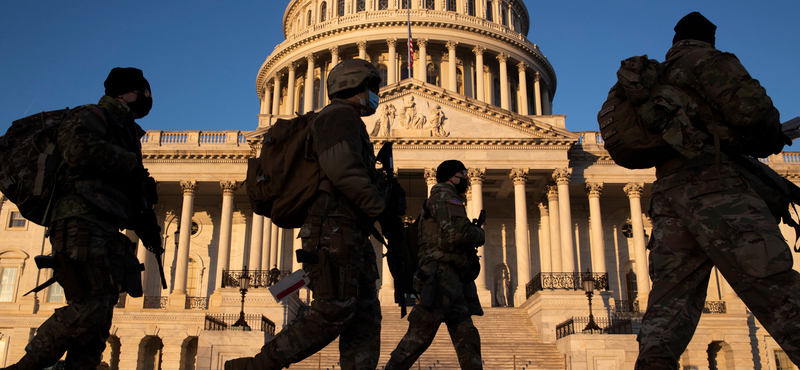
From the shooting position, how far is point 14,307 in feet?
120

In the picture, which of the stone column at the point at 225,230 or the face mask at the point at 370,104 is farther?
the stone column at the point at 225,230

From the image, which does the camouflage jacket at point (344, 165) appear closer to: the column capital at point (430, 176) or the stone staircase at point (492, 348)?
the stone staircase at point (492, 348)

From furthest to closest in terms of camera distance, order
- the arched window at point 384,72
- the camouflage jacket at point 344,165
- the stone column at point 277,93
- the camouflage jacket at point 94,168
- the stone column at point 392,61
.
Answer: the stone column at point 277,93 → the arched window at point 384,72 → the stone column at point 392,61 → the camouflage jacket at point 94,168 → the camouflage jacket at point 344,165

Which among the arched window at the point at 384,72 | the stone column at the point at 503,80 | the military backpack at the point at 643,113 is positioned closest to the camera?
the military backpack at the point at 643,113

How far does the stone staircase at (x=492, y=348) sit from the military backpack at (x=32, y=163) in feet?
50.0

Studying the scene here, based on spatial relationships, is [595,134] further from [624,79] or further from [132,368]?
[624,79]

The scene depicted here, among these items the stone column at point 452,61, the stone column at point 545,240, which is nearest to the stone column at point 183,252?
the stone column at point 545,240

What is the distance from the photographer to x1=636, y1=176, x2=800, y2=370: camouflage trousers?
16.3ft

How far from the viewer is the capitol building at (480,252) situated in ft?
96.6

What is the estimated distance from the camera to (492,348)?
1007 inches

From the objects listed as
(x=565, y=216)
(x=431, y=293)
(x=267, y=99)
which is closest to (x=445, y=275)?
(x=431, y=293)

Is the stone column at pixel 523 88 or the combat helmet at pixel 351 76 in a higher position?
the stone column at pixel 523 88

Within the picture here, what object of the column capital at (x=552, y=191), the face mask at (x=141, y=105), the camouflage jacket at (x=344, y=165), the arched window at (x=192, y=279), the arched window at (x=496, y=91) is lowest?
the camouflage jacket at (x=344, y=165)

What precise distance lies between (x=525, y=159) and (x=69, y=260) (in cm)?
3032
